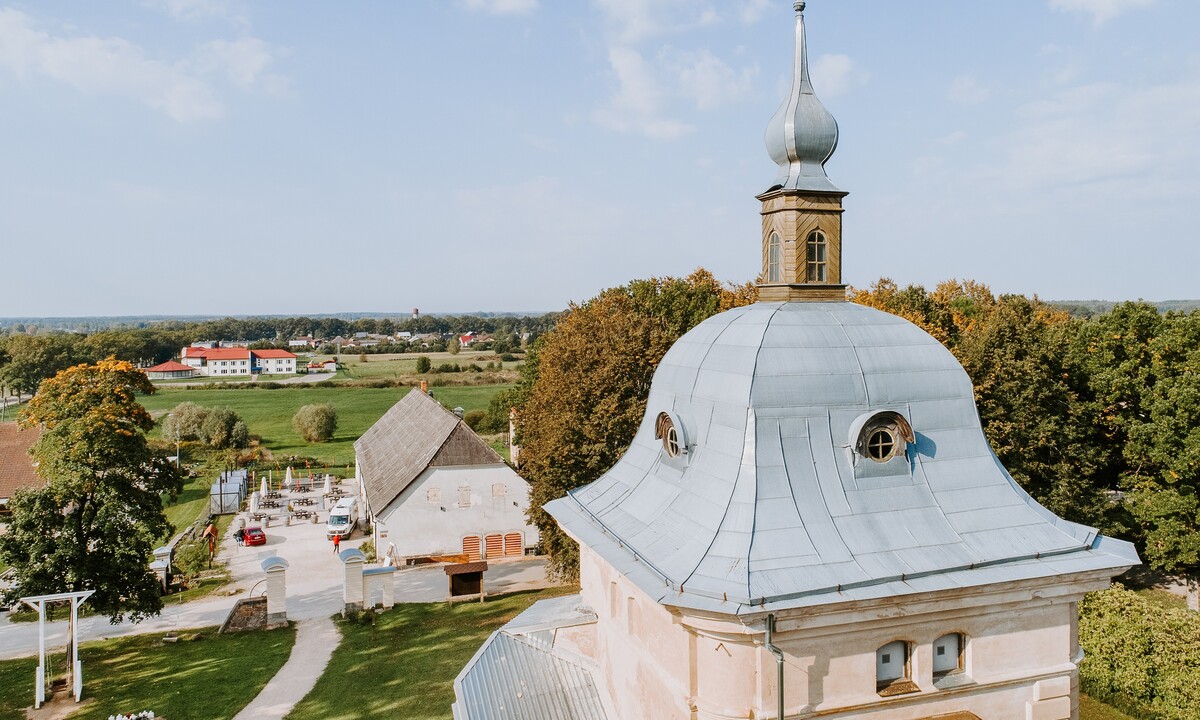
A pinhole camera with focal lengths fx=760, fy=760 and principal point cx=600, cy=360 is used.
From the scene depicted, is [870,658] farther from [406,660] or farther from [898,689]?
[406,660]

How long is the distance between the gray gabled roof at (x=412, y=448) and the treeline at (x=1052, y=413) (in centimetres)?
421

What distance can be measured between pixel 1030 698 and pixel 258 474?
2042 inches

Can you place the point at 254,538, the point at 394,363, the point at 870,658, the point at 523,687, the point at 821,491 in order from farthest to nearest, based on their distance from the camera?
the point at 394,363
the point at 254,538
the point at 523,687
the point at 821,491
the point at 870,658

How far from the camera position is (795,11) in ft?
41.9

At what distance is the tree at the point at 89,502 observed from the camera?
2062 centimetres

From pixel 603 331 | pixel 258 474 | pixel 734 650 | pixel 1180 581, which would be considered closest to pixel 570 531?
pixel 734 650

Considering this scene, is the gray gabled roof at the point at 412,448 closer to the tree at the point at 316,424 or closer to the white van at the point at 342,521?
the white van at the point at 342,521

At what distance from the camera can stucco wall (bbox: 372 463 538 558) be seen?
32.2m

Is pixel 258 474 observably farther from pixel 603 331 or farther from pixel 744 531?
pixel 744 531

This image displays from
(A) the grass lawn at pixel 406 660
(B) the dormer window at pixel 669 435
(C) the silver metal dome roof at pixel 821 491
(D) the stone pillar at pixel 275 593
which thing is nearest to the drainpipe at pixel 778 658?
(C) the silver metal dome roof at pixel 821 491

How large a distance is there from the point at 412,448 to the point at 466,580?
9.89 m

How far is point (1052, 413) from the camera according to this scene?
26656 millimetres

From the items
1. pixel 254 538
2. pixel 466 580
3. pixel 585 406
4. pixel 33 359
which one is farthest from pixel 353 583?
pixel 33 359

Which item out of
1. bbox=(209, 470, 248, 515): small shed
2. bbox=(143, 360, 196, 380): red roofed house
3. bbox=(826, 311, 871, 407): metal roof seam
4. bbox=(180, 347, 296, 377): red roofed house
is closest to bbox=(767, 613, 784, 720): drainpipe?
bbox=(826, 311, 871, 407): metal roof seam
